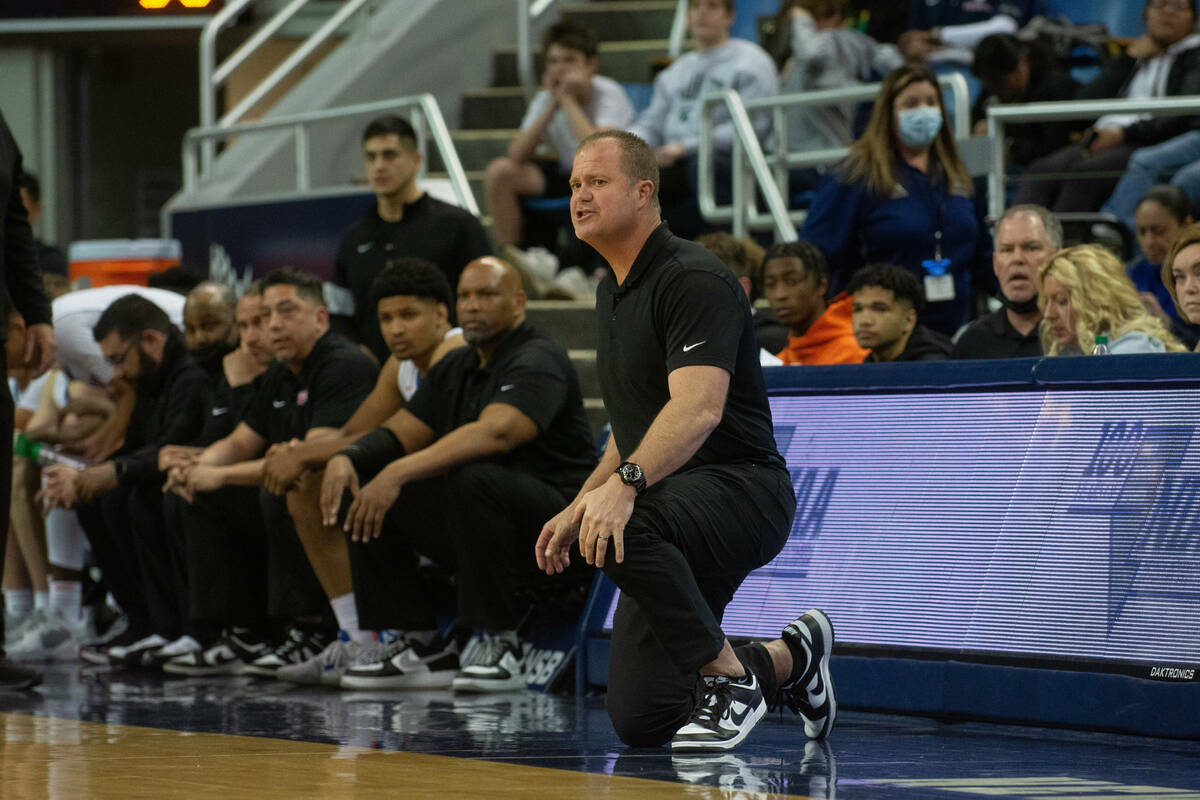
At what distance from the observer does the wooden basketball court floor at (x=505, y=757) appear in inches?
169

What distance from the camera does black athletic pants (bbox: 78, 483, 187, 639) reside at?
8.90 metres

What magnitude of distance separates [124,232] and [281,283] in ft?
45.5

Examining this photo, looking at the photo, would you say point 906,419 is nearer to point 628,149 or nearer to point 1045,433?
point 1045,433

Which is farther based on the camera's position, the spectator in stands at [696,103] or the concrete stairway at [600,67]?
the concrete stairway at [600,67]

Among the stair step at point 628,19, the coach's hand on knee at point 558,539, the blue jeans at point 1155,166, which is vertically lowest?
the coach's hand on knee at point 558,539

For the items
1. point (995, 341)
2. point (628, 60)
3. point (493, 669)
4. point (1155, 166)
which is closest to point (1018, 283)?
point (995, 341)

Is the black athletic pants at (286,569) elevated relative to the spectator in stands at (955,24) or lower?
lower

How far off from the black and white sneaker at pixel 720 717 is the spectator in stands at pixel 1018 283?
2.71 meters

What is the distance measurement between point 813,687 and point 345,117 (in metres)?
7.25

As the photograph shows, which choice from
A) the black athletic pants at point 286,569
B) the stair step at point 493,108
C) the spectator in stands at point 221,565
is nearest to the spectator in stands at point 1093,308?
the black athletic pants at point 286,569

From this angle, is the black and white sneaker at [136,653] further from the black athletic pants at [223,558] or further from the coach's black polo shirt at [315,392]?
the coach's black polo shirt at [315,392]

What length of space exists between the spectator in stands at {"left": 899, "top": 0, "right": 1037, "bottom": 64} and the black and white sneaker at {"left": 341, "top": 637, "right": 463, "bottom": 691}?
17.6ft

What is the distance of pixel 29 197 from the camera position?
11.4 m

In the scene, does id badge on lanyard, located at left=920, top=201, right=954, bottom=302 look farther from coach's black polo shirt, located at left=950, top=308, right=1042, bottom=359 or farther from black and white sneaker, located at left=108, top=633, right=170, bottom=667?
black and white sneaker, located at left=108, top=633, right=170, bottom=667
